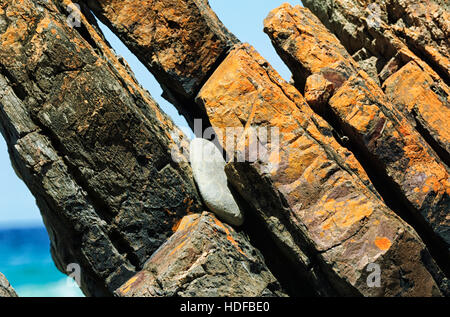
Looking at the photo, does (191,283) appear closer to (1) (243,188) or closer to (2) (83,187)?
(1) (243,188)

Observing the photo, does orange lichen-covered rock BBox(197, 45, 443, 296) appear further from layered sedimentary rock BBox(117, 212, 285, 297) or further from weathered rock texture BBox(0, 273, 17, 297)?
weathered rock texture BBox(0, 273, 17, 297)

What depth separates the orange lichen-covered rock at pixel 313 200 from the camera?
27.1 ft

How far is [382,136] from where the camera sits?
945cm

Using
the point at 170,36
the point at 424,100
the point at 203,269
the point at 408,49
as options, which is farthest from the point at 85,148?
the point at 408,49

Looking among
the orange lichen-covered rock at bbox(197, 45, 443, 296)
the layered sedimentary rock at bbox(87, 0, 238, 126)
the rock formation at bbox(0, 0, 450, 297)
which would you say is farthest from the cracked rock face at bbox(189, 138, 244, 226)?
the layered sedimentary rock at bbox(87, 0, 238, 126)

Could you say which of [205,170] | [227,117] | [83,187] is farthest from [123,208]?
[227,117]

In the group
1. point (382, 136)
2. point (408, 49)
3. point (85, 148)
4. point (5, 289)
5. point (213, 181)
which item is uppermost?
point (85, 148)

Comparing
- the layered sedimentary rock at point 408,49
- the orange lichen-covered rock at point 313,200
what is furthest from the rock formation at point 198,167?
the layered sedimentary rock at point 408,49

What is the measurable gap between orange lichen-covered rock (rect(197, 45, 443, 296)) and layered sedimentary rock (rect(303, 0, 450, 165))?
9.14ft

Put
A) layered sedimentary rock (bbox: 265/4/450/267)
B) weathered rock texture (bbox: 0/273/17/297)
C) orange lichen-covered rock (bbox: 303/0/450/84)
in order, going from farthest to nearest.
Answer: orange lichen-covered rock (bbox: 303/0/450/84) < layered sedimentary rock (bbox: 265/4/450/267) < weathered rock texture (bbox: 0/273/17/297)

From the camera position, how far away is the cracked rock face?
31.4 feet

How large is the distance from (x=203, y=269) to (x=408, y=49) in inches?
316

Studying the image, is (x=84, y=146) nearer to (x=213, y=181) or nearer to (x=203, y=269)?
(x=213, y=181)

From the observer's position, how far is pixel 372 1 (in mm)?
12859
